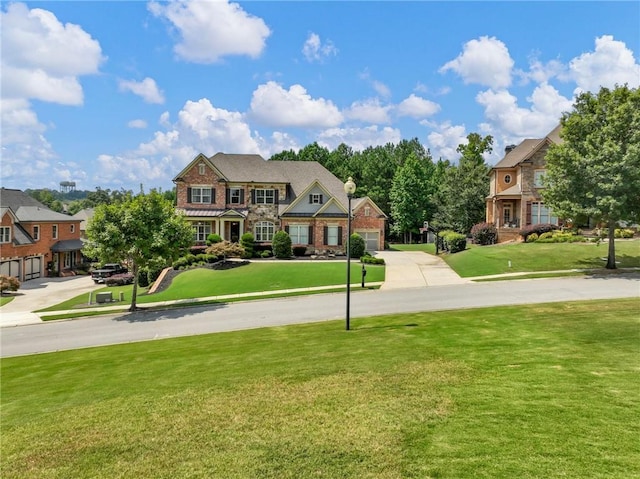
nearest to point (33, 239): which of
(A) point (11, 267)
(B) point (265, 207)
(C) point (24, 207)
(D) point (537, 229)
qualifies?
(A) point (11, 267)

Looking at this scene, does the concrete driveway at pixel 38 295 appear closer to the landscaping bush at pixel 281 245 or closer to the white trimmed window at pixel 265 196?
the landscaping bush at pixel 281 245

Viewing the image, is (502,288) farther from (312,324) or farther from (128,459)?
(128,459)

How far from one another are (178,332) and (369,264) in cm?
1950

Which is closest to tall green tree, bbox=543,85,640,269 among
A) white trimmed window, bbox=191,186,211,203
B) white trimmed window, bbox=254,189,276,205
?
white trimmed window, bbox=254,189,276,205

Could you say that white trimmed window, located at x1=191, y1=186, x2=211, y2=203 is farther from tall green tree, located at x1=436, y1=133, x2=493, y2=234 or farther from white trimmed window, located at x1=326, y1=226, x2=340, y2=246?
tall green tree, located at x1=436, y1=133, x2=493, y2=234

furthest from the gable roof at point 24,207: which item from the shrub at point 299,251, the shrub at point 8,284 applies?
the shrub at point 299,251

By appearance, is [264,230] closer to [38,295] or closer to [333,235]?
[333,235]

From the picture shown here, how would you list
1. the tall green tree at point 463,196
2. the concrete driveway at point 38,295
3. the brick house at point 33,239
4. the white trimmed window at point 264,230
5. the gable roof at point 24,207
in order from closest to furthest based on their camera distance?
the concrete driveway at point 38,295 → the brick house at point 33,239 → the white trimmed window at point 264,230 → the gable roof at point 24,207 → the tall green tree at point 463,196

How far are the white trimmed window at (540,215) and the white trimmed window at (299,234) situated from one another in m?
21.6

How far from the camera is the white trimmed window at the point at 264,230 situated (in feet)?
148

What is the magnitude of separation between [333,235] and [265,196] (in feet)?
28.0

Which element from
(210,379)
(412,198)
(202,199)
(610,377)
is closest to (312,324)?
(210,379)

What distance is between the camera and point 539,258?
31109mm

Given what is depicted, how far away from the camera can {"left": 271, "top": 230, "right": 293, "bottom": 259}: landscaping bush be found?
41062 millimetres
